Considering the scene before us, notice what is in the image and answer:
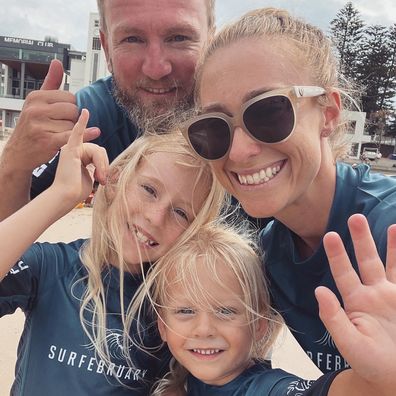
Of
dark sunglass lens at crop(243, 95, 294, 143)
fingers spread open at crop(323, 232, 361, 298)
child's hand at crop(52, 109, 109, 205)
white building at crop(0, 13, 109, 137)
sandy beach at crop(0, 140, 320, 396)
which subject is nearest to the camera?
fingers spread open at crop(323, 232, 361, 298)

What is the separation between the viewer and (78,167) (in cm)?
183

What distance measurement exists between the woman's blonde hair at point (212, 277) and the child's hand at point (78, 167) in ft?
1.41

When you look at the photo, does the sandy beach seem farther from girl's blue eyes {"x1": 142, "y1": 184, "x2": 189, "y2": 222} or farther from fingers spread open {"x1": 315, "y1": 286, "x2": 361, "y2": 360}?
fingers spread open {"x1": 315, "y1": 286, "x2": 361, "y2": 360}

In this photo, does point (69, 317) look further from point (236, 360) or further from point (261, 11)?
point (261, 11)

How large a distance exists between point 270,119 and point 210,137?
23cm

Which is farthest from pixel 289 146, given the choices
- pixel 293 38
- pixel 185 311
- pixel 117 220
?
pixel 117 220

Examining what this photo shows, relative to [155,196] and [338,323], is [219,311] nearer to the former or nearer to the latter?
[155,196]

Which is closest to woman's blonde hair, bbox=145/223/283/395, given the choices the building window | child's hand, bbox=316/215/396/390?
child's hand, bbox=316/215/396/390

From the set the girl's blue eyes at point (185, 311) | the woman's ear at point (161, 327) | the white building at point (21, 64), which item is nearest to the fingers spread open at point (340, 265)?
the girl's blue eyes at point (185, 311)

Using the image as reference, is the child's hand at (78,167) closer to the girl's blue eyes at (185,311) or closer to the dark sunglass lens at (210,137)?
the dark sunglass lens at (210,137)

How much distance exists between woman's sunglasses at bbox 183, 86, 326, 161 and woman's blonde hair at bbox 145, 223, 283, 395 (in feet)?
1.49

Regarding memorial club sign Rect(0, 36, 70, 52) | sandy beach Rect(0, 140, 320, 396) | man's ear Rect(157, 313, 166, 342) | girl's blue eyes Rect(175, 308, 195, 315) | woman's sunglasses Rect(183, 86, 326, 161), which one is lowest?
sandy beach Rect(0, 140, 320, 396)

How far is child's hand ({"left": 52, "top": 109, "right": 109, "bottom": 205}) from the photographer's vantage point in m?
1.80

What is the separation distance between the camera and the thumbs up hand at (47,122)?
6.98ft
